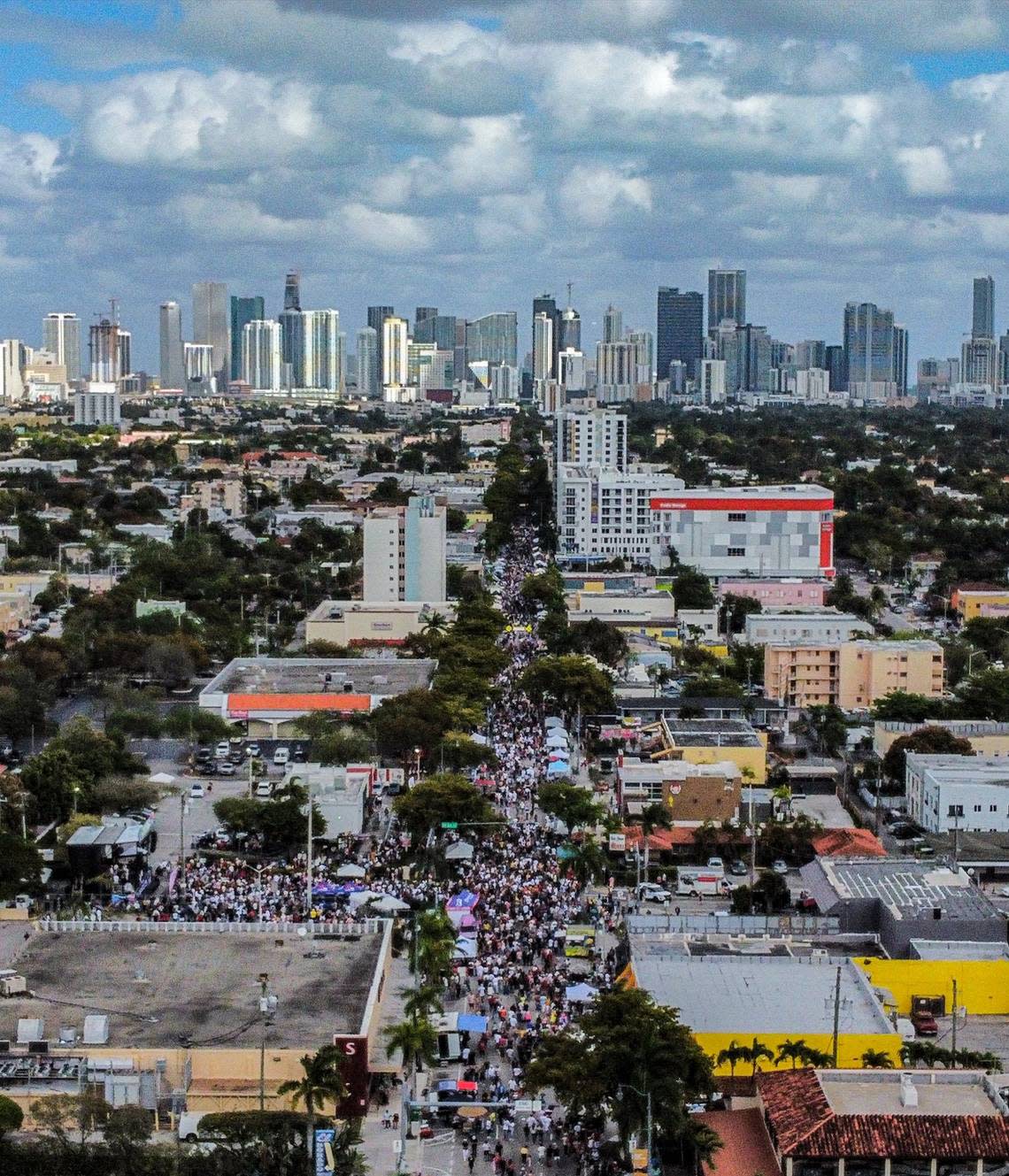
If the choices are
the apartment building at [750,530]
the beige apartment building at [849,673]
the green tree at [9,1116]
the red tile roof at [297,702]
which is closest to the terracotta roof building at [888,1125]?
the green tree at [9,1116]

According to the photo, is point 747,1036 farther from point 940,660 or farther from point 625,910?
point 940,660

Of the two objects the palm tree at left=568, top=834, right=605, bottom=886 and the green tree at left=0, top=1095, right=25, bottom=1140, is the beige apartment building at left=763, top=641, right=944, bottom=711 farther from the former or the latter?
the green tree at left=0, top=1095, right=25, bottom=1140

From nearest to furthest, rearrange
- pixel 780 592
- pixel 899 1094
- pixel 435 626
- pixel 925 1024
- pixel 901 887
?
pixel 899 1094
pixel 925 1024
pixel 901 887
pixel 435 626
pixel 780 592

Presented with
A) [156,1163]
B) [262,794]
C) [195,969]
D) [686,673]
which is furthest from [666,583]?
[156,1163]

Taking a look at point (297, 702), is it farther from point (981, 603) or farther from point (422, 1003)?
point (981, 603)

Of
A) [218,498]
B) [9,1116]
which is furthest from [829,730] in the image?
[218,498]

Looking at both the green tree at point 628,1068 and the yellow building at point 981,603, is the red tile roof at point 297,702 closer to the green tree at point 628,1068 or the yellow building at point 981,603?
the green tree at point 628,1068

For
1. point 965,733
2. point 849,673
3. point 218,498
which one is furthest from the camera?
point 218,498
